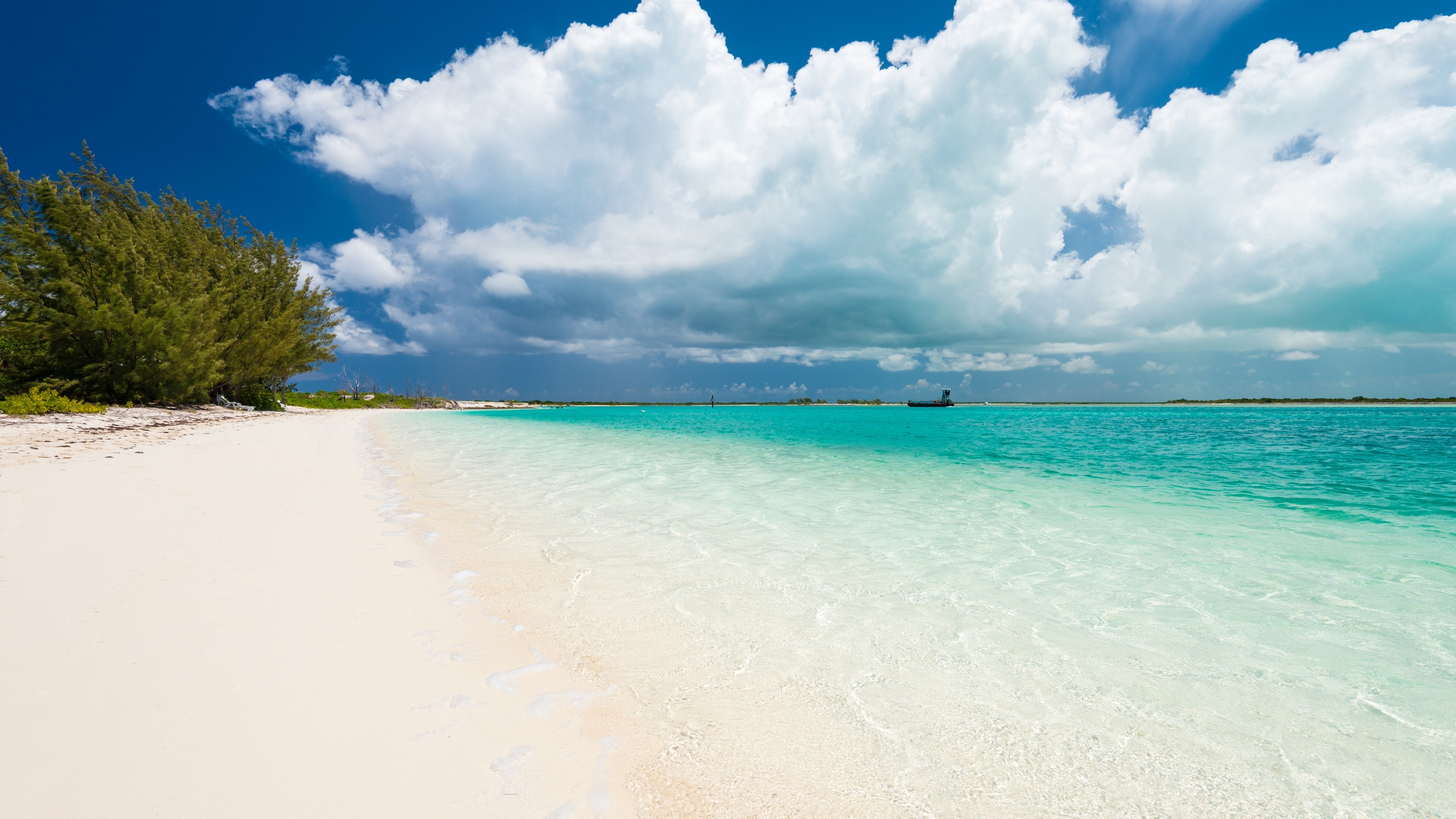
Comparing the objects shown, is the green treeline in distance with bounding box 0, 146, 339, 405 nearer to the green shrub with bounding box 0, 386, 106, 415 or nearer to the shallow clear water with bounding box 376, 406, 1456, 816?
the green shrub with bounding box 0, 386, 106, 415

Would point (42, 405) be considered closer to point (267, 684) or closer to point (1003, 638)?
point (267, 684)

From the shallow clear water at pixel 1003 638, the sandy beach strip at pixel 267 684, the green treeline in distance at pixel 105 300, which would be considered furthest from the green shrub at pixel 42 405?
the shallow clear water at pixel 1003 638

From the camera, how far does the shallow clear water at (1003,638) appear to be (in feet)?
8.44

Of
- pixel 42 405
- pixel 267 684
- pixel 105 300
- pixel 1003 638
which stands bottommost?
pixel 1003 638

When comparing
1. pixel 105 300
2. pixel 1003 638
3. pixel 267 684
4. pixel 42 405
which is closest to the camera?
pixel 267 684

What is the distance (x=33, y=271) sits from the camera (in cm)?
2658

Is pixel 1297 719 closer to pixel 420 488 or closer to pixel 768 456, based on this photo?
pixel 420 488

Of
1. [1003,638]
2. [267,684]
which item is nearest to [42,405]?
[267,684]

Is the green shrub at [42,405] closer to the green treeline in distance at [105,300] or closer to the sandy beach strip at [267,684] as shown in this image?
the green treeline in distance at [105,300]

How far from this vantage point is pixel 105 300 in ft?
89.2

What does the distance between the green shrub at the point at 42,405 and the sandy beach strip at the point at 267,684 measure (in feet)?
69.9

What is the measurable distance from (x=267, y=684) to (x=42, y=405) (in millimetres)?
29600

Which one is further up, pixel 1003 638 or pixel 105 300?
pixel 105 300

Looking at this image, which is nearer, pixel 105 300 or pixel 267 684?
pixel 267 684
